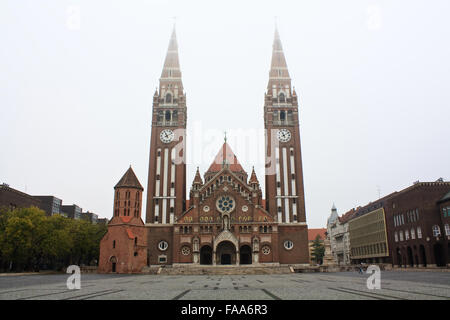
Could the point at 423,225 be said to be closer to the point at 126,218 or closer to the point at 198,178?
the point at 198,178

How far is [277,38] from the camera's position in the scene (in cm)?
7100

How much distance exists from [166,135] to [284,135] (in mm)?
19790

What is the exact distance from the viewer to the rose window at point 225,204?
182ft

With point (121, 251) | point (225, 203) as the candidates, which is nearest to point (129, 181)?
point (121, 251)

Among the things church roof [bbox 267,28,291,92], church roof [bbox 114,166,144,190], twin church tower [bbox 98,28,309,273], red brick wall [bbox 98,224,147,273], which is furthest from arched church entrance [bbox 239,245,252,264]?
church roof [bbox 267,28,291,92]

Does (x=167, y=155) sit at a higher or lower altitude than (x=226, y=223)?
higher

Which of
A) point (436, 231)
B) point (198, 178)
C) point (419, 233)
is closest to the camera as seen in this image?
point (436, 231)

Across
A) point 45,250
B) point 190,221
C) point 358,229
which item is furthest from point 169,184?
point 358,229

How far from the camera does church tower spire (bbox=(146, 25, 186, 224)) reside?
5728cm

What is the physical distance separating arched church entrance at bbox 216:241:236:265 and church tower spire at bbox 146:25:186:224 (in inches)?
334

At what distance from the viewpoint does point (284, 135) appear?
199ft

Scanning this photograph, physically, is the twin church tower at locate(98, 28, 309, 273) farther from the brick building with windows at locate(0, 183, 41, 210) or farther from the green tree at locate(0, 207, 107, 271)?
the brick building with windows at locate(0, 183, 41, 210)

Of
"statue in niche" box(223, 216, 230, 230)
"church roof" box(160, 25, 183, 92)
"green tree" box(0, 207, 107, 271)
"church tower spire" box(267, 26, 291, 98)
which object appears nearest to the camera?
"green tree" box(0, 207, 107, 271)
